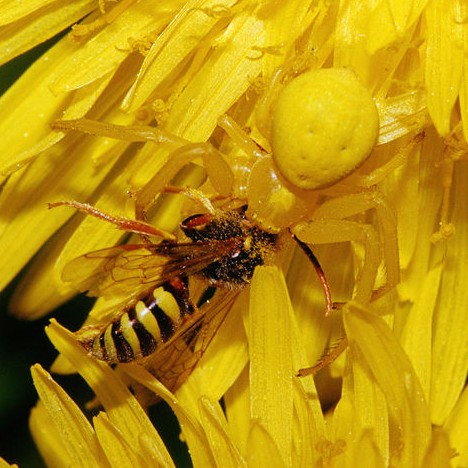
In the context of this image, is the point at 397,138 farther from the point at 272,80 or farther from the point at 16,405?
the point at 16,405

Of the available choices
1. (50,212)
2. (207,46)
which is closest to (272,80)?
(207,46)

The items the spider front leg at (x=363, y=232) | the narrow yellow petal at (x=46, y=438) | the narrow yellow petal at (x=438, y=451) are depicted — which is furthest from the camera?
the narrow yellow petal at (x=46, y=438)

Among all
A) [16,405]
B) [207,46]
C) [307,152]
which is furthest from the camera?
[16,405]

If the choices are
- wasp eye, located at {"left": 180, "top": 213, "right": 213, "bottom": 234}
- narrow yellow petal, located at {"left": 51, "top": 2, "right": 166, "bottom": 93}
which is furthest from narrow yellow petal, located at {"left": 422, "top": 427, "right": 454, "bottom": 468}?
narrow yellow petal, located at {"left": 51, "top": 2, "right": 166, "bottom": 93}

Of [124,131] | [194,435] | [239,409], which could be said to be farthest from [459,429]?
[124,131]

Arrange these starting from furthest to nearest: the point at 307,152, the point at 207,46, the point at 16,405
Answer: the point at 16,405 → the point at 207,46 → the point at 307,152

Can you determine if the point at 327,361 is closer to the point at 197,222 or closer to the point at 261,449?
the point at 261,449

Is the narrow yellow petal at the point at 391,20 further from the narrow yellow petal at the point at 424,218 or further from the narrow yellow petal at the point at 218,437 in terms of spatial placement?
the narrow yellow petal at the point at 218,437

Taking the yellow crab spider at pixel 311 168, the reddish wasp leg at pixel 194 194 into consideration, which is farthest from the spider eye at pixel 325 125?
the reddish wasp leg at pixel 194 194
